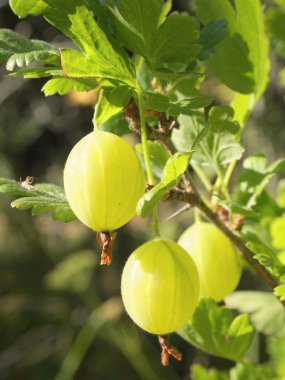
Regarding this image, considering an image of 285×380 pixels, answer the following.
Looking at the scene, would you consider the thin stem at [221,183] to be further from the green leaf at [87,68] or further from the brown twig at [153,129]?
A: the green leaf at [87,68]

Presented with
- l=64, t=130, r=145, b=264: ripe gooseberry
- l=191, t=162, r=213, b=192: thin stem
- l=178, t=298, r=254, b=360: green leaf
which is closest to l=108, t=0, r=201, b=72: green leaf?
l=64, t=130, r=145, b=264: ripe gooseberry

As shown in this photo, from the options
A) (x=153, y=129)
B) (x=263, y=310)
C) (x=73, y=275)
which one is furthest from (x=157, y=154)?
(x=73, y=275)

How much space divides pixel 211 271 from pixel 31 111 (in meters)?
3.21

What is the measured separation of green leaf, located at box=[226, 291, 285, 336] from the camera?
3.53ft

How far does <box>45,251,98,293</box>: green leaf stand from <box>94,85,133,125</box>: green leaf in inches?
93.1

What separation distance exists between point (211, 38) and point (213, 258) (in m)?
0.27

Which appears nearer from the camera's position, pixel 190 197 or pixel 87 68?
pixel 87 68

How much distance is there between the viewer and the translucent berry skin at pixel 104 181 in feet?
2.07

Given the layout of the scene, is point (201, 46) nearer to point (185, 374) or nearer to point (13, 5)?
point (13, 5)

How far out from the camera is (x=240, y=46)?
2.69ft

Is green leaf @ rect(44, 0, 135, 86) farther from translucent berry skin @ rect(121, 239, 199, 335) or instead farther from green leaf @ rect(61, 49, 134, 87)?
translucent berry skin @ rect(121, 239, 199, 335)

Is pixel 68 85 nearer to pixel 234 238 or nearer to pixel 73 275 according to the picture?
pixel 234 238

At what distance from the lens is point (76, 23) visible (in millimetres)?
637

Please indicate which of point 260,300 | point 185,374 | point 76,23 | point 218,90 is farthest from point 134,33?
point 185,374
